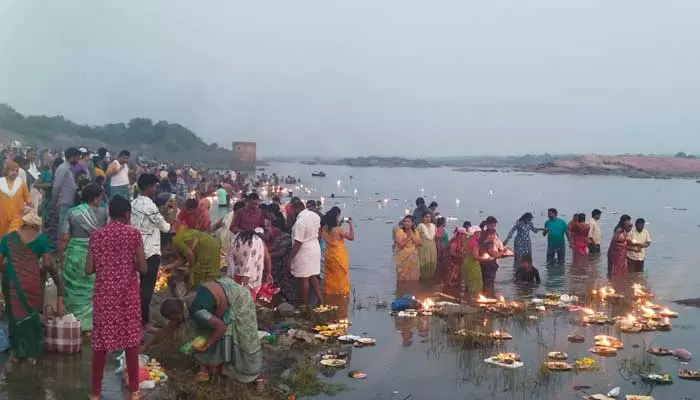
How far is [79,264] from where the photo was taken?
7.77 meters

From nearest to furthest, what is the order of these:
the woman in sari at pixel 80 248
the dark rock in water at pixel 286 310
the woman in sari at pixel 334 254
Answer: the woman in sari at pixel 80 248 → the dark rock in water at pixel 286 310 → the woman in sari at pixel 334 254

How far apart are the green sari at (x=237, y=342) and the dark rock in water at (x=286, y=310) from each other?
3704mm

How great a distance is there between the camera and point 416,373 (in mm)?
8398

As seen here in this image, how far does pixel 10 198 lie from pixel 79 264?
2981 millimetres

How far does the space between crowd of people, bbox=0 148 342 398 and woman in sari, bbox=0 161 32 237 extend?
0.01 m

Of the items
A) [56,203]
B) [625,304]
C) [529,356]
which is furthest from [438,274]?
[56,203]

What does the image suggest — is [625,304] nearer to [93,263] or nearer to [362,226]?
[93,263]

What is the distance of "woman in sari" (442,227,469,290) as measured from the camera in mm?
13570

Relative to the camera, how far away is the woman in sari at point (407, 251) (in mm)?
13961

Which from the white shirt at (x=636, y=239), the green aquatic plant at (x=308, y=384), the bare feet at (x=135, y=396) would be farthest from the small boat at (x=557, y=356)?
the white shirt at (x=636, y=239)

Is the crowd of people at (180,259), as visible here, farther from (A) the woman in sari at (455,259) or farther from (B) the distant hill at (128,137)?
(B) the distant hill at (128,137)

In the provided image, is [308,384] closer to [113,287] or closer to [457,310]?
[113,287]

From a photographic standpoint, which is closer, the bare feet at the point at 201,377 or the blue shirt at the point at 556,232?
the bare feet at the point at 201,377

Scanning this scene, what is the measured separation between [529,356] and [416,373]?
1.65m
